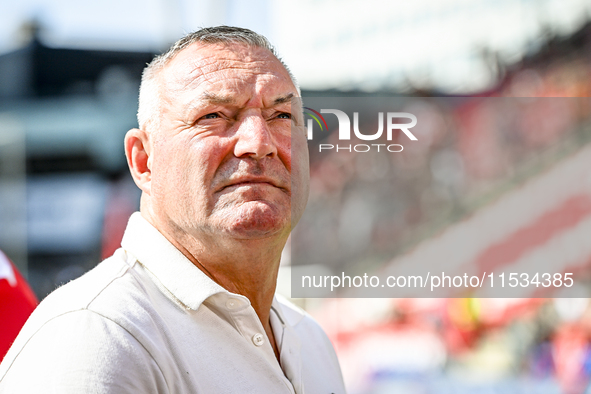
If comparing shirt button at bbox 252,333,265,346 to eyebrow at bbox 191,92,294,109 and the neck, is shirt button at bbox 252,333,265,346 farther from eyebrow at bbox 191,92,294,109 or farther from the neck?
eyebrow at bbox 191,92,294,109

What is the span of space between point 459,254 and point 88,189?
3.83 meters

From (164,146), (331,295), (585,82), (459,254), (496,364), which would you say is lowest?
(496,364)

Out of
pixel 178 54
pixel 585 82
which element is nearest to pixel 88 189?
pixel 178 54

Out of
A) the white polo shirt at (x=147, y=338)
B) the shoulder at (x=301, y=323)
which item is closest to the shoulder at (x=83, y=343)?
the white polo shirt at (x=147, y=338)

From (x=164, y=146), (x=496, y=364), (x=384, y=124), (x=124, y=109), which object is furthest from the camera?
(x=124, y=109)

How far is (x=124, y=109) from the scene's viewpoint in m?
4.43

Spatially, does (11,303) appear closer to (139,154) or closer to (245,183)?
(139,154)

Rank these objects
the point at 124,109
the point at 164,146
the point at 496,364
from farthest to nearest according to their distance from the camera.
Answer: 1. the point at 124,109
2. the point at 496,364
3. the point at 164,146

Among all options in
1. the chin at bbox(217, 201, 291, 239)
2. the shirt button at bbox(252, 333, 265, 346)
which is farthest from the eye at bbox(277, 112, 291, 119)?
the shirt button at bbox(252, 333, 265, 346)

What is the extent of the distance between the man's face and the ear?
1.7 inches

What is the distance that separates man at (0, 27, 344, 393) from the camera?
87cm

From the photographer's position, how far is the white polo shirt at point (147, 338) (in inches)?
32.1

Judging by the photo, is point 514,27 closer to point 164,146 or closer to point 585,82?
point 585,82

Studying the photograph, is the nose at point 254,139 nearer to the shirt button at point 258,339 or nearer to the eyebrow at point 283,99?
the eyebrow at point 283,99
